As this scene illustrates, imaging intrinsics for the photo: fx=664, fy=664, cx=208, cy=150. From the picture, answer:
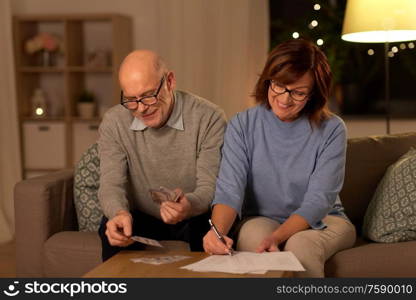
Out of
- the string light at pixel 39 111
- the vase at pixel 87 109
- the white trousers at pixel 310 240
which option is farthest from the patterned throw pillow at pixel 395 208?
the string light at pixel 39 111

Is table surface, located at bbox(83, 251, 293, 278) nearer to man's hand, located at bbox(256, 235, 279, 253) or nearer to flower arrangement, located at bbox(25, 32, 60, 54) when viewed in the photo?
man's hand, located at bbox(256, 235, 279, 253)

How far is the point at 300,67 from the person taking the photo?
199cm

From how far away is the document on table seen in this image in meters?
1.70

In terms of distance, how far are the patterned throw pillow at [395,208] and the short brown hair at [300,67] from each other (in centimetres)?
52

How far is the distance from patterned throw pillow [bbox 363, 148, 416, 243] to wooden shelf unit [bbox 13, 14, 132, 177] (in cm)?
265

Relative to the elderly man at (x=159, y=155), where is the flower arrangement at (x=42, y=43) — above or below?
above

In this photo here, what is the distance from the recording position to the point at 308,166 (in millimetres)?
2109

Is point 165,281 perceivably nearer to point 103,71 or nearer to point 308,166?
point 308,166

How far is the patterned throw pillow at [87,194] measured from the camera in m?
2.66

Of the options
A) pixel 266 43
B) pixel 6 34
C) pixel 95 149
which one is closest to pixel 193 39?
pixel 266 43

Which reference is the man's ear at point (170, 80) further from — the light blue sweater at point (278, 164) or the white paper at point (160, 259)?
the white paper at point (160, 259)

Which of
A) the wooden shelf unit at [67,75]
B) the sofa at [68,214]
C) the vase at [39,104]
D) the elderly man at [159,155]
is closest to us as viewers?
the elderly man at [159,155]

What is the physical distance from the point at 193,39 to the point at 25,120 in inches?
54.1

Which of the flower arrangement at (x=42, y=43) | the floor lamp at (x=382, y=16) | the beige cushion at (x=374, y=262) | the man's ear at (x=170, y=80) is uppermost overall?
the floor lamp at (x=382, y=16)
